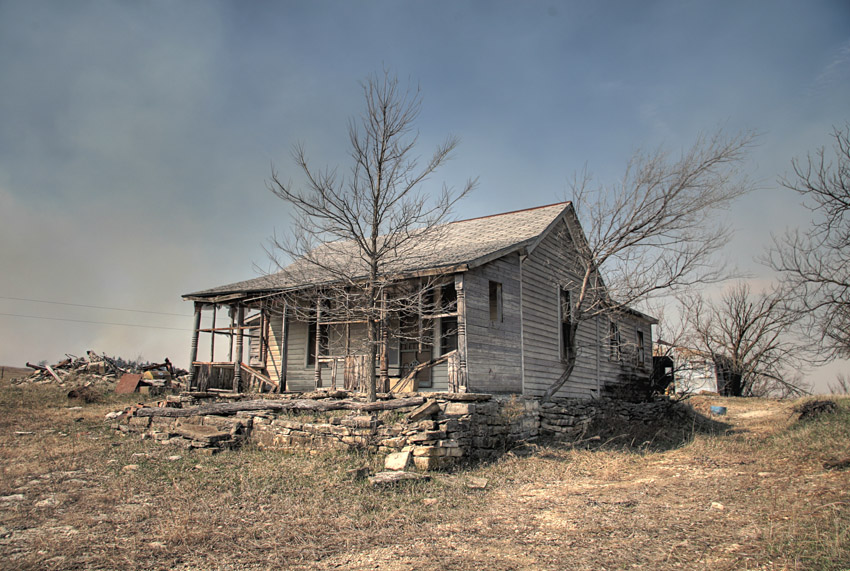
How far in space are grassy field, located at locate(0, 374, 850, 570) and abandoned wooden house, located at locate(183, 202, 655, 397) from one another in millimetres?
2683

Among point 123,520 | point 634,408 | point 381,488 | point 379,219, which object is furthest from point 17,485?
point 634,408

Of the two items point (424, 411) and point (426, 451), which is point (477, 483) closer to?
point (426, 451)

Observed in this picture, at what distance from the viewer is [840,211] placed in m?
10.8

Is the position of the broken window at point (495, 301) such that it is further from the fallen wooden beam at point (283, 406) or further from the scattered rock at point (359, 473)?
the scattered rock at point (359, 473)

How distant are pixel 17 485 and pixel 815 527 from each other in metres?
11.0

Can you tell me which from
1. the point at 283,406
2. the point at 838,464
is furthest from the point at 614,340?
the point at 283,406

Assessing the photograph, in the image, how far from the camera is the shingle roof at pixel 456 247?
12.9 m

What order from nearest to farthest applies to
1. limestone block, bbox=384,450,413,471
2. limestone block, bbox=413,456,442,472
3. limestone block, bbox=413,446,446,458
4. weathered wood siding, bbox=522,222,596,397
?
limestone block, bbox=384,450,413,471 → limestone block, bbox=413,456,442,472 → limestone block, bbox=413,446,446,458 → weathered wood siding, bbox=522,222,596,397

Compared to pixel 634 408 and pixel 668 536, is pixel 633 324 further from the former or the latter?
pixel 668 536

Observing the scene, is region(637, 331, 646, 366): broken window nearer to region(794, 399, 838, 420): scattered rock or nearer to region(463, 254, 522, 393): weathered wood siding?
region(794, 399, 838, 420): scattered rock

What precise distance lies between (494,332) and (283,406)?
16.8ft

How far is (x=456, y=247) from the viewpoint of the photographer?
1543 cm

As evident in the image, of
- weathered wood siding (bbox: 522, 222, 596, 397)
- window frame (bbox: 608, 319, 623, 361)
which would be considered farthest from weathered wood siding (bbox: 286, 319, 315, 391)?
window frame (bbox: 608, 319, 623, 361)

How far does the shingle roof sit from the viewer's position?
1286 centimetres
